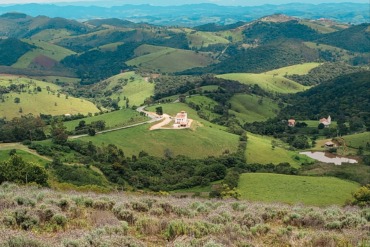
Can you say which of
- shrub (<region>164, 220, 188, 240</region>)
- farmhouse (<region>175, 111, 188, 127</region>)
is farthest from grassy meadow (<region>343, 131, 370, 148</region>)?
shrub (<region>164, 220, 188, 240</region>)

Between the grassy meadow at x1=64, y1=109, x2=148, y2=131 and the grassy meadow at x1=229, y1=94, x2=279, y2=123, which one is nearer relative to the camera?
the grassy meadow at x1=64, y1=109, x2=148, y2=131

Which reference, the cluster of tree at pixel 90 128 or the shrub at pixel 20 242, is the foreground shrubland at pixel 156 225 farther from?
the cluster of tree at pixel 90 128

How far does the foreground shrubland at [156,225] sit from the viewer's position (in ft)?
60.3

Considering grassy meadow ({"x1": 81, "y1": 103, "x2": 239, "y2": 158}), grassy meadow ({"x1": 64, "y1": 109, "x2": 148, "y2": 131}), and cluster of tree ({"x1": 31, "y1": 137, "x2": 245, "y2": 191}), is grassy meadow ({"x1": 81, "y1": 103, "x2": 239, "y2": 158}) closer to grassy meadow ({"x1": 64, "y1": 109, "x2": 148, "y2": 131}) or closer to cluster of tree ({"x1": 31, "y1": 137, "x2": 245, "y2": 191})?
cluster of tree ({"x1": 31, "y1": 137, "x2": 245, "y2": 191})

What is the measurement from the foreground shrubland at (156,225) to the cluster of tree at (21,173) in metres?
21.8

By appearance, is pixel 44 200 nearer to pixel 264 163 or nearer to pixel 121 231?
pixel 121 231

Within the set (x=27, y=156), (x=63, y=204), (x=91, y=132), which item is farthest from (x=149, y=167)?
(x=63, y=204)

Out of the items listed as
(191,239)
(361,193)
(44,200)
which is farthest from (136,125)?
(191,239)

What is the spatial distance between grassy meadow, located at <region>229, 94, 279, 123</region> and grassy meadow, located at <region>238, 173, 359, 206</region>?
9813 cm

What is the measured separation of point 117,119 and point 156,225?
350 ft

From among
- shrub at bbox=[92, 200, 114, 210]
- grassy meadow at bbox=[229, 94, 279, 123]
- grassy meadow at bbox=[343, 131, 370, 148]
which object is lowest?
grassy meadow at bbox=[229, 94, 279, 123]

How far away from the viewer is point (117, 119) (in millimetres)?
126875

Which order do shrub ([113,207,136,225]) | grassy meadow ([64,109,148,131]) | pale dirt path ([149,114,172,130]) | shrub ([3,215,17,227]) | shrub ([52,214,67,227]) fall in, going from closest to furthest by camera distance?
shrub ([3,215,17,227]) → shrub ([52,214,67,227]) → shrub ([113,207,136,225]) → pale dirt path ([149,114,172,130]) → grassy meadow ([64,109,148,131])

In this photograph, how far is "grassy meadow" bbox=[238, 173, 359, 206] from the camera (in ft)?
209
